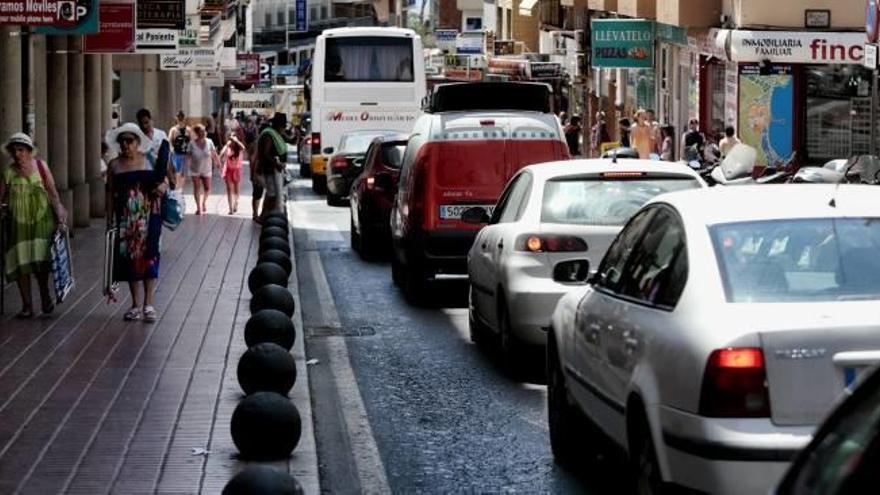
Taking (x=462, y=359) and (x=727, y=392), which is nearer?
(x=727, y=392)

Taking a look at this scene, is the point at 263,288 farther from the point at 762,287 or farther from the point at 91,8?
the point at 762,287

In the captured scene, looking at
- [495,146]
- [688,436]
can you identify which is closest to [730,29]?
[495,146]

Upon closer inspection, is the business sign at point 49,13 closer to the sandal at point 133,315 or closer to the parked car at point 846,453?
the sandal at point 133,315

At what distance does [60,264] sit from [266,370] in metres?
5.81

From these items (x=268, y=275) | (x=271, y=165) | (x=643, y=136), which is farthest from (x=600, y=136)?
(x=268, y=275)

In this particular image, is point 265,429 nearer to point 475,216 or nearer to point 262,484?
point 262,484

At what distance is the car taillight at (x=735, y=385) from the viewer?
279 inches

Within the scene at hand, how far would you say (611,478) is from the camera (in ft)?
33.1

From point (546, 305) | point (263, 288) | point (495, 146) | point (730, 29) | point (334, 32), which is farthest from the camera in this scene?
point (334, 32)

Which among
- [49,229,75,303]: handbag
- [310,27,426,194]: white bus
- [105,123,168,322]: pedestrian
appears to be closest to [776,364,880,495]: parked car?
[105,123,168,322]: pedestrian

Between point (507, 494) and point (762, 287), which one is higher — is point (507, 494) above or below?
below

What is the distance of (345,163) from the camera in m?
37.8

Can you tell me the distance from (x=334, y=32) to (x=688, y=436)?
125 feet

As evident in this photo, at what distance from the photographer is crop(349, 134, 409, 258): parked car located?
2514 centimetres
